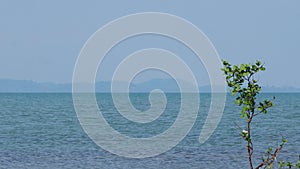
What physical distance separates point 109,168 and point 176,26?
1863 cm

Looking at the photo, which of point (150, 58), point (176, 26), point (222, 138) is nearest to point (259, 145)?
point (222, 138)

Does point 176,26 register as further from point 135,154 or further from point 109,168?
point 135,154

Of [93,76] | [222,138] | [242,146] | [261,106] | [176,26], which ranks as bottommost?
[261,106]

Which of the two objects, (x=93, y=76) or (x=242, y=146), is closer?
(x=93, y=76)

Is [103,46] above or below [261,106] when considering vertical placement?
above

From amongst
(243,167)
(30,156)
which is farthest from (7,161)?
(243,167)

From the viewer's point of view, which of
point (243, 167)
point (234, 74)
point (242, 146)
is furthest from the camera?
point (242, 146)

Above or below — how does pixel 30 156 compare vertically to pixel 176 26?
above

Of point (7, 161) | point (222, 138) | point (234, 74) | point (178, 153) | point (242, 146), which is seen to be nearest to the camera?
point (234, 74)

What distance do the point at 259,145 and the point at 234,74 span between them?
122 ft

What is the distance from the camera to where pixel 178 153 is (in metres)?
39.0

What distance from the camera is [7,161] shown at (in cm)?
3562

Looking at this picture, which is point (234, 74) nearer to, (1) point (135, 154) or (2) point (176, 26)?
(2) point (176, 26)

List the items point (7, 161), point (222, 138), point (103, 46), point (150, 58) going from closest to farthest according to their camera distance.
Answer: point (103, 46), point (150, 58), point (7, 161), point (222, 138)
